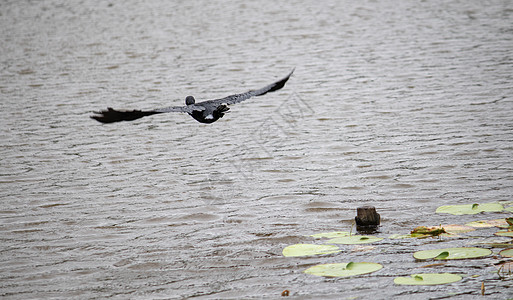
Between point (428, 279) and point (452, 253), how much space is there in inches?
20.4

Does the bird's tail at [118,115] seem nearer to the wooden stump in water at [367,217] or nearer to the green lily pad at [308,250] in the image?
the green lily pad at [308,250]

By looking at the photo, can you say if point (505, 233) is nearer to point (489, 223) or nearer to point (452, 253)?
point (489, 223)

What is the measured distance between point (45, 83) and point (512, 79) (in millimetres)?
8727

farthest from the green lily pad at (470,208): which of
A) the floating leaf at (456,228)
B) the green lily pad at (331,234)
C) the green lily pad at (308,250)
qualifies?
the green lily pad at (308,250)

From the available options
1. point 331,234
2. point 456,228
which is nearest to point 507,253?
point 456,228

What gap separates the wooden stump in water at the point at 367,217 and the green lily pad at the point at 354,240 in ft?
0.69

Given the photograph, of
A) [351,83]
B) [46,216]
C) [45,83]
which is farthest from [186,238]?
[45,83]

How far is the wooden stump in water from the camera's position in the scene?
6.43m

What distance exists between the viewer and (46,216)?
7.41m

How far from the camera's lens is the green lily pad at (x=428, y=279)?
531 cm

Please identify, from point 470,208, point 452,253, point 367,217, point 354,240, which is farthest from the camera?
point 470,208

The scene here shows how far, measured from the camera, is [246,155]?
9.20 m

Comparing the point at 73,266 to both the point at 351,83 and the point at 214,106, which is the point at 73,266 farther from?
the point at 351,83

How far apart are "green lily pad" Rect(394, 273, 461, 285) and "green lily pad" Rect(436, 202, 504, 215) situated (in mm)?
1444
